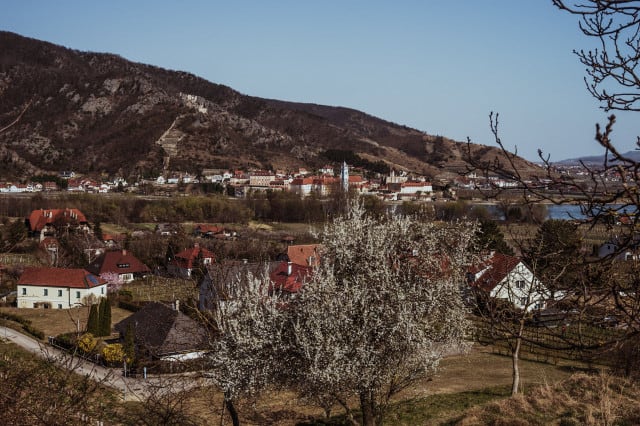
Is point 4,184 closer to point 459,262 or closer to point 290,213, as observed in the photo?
point 290,213

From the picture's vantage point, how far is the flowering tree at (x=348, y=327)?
10.7m

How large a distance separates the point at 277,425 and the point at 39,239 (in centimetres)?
5383

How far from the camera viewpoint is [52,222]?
62188mm

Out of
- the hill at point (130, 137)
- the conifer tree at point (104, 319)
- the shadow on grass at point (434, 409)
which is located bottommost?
the conifer tree at point (104, 319)

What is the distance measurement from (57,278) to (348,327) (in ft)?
105

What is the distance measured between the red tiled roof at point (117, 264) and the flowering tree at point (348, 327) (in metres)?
A: 33.4

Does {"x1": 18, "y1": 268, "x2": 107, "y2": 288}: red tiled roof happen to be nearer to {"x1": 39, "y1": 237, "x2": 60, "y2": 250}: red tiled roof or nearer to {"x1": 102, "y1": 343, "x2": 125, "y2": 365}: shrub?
{"x1": 39, "y1": 237, "x2": 60, "y2": 250}: red tiled roof

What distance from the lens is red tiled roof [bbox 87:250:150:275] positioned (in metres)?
43.5

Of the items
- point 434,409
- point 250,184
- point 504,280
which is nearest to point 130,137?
point 250,184

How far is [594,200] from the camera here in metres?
3.24

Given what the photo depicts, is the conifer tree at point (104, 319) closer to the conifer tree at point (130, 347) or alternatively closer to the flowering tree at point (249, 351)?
the conifer tree at point (130, 347)

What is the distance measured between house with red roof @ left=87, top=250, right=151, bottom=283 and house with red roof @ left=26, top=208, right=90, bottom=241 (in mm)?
15840

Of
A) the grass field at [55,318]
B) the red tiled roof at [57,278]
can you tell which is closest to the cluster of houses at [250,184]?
the red tiled roof at [57,278]

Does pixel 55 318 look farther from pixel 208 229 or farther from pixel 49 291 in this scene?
pixel 208 229
